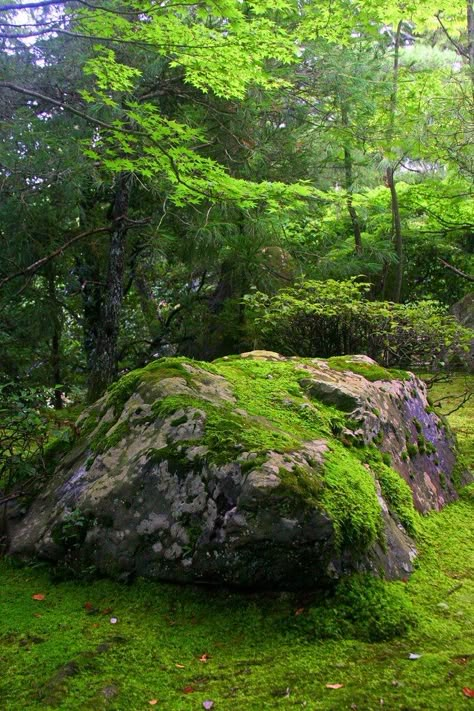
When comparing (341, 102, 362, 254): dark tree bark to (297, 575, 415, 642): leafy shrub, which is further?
(341, 102, 362, 254): dark tree bark

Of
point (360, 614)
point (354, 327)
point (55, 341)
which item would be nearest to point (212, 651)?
point (360, 614)

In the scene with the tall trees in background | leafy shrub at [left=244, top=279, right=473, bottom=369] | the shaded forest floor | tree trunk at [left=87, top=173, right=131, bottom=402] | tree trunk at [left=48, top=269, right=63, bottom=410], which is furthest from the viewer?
tree trunk at [left=48, top=269, right=63, bottom=410]

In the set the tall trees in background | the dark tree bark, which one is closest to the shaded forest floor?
the tall trees in background

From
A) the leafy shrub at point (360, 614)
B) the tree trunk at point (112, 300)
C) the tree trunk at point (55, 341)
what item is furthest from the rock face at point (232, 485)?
the tree trunk at point (55, 341)

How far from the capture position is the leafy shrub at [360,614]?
219 cm

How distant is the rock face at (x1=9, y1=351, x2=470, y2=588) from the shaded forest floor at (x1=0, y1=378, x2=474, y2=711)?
14 centimetres

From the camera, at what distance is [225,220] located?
7.79m

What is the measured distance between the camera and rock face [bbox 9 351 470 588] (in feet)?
7.75

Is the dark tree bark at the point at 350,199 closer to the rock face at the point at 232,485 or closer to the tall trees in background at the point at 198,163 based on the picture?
the tall trees in background at the point at 198,163

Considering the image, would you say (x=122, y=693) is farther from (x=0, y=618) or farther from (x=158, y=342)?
(x=158, y=342)

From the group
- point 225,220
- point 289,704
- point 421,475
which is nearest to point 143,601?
point 289,704

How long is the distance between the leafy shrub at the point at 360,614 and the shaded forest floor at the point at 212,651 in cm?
1

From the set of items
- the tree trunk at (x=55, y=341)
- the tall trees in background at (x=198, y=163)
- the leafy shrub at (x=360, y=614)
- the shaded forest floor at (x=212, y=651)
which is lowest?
the shaded forest floor at (x=212, y=651)

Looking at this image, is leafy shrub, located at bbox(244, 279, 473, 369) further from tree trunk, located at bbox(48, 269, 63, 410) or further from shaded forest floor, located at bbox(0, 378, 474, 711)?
tree trunk, located at bbox(48, 269, 63, 410)
